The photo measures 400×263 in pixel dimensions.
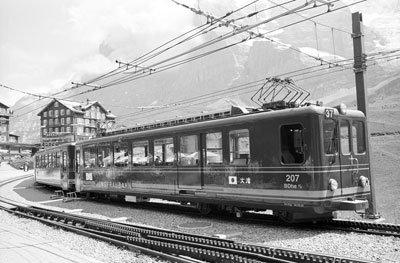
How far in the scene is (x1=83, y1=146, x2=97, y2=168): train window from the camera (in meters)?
18.9

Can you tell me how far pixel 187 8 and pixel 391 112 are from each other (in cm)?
6522

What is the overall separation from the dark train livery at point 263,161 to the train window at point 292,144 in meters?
0.02

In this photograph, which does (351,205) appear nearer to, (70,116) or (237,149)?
(237,149)

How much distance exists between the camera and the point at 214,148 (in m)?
11.9

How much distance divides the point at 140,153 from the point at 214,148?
4.29 meters

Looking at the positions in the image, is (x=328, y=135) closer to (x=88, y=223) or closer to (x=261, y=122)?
(x=261, y=122)

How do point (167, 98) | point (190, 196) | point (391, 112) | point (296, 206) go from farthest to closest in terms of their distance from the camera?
point (167, 98) → point (391, 112) → point (190, 196) → point (296, 206)

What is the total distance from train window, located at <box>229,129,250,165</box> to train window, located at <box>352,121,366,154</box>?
9.12 ft

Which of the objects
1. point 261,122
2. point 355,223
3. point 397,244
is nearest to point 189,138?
point 261,122

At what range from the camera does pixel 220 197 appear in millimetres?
11703

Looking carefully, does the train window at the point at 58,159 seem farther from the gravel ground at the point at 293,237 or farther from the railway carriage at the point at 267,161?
the gravel ground at the point at 293,237

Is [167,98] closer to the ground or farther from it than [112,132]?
farther from it

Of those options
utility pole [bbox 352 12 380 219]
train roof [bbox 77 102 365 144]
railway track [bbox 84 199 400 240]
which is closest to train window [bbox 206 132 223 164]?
train roof [bbox 77 102 365 144]

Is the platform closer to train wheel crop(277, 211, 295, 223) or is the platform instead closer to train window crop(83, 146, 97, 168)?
train wheel crop(277, 211, 295, 223)
